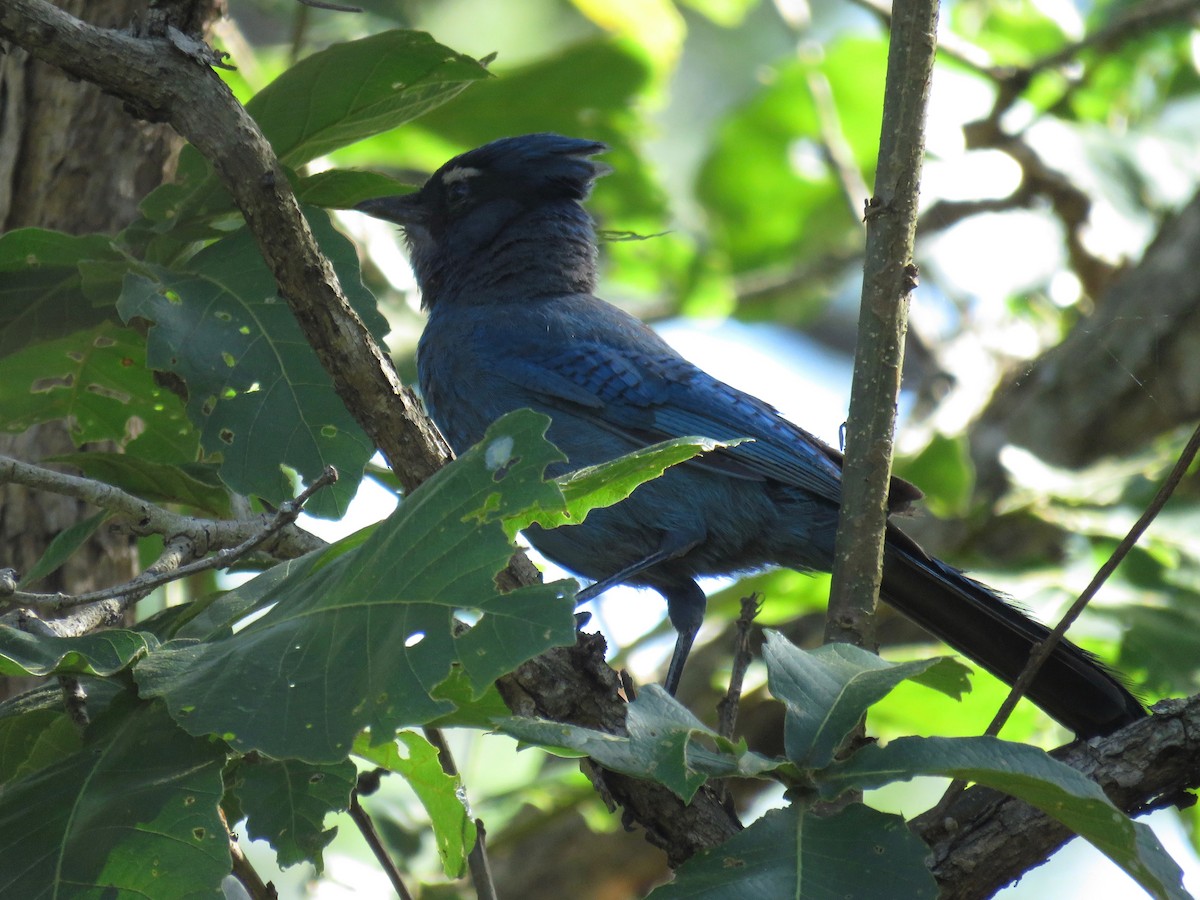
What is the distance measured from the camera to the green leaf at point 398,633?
212 centimetres

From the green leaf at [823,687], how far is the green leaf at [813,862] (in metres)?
0.11

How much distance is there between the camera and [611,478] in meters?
2.42

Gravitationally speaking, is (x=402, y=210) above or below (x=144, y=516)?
above

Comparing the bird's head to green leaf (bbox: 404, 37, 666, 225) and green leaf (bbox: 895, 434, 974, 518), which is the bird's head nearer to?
green leaf (bbox: 404, 37, 666, 225)

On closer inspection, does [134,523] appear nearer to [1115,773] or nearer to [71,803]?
[71,803]

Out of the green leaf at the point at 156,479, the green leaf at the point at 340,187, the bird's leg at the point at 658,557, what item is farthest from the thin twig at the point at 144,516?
the bird's leg at the point at 658,557

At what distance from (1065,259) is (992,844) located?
16.7 ft

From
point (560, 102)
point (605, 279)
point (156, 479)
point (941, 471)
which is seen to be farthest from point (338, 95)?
point (605, 279)

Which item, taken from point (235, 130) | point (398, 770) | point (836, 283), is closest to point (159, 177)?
point (235, 130)

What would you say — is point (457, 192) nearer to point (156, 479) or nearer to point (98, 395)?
point (98, 395)

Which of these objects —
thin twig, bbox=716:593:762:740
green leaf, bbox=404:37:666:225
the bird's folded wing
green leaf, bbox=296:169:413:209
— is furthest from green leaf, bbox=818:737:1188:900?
green leaf, bbox=404:37:666:225

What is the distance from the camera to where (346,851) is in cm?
579

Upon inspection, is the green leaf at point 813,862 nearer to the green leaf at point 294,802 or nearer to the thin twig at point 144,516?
the green leaf at point 294,802

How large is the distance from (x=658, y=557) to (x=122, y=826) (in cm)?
219
